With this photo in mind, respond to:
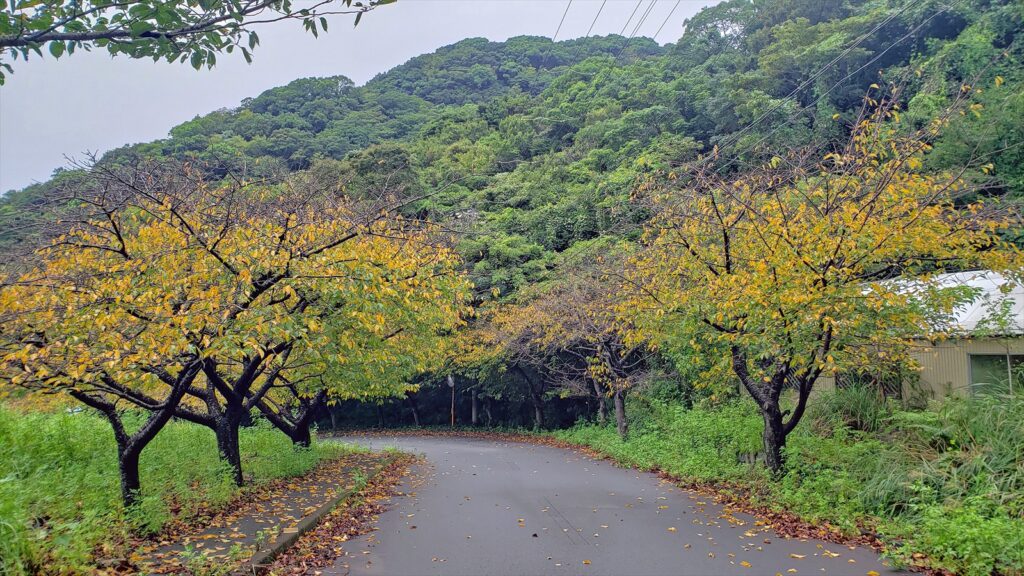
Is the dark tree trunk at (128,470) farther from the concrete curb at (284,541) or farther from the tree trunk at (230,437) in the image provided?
the tree trunk at (230,437)

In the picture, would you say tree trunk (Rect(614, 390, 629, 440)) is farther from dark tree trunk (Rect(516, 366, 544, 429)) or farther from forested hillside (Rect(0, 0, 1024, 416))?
dark tree trunk (Rect(516, 366, 544, 429))

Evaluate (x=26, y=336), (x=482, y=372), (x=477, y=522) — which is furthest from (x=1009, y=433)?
(x=482, y=372)

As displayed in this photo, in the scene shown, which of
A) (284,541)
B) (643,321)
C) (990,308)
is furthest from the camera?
(643,321)

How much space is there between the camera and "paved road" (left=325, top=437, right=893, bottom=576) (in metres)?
6.74

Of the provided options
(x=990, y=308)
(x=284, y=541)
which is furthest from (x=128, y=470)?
(x=990, y=308)

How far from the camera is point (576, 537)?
8156mm

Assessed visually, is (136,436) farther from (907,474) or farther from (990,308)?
(990,308)

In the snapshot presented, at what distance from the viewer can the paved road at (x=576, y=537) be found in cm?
674

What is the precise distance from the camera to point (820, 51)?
34.6 meters

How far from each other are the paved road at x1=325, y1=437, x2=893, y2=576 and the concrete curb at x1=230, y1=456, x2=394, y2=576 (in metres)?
0.65

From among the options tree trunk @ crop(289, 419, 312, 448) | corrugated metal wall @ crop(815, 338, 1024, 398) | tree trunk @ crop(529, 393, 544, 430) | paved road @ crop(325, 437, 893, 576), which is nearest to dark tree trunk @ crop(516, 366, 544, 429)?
tree trunk @ crop(529, 393, 544, 430)

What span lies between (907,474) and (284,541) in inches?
303

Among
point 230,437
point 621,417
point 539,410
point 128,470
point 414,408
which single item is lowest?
point 414,408

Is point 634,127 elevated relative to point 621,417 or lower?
elevated
